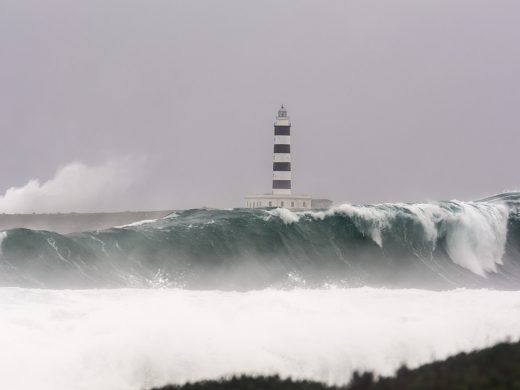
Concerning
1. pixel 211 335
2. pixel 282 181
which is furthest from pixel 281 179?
pixel 211 335

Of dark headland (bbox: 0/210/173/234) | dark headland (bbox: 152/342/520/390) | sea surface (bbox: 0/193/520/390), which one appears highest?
dark headland (bbox: 0/210/173/234)

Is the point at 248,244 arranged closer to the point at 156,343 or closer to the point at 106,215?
the point at 156,343

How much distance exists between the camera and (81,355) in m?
13.1

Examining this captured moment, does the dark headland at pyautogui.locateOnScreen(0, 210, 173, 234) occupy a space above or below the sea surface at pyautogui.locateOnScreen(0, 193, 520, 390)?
above

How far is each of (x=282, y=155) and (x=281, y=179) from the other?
182cm

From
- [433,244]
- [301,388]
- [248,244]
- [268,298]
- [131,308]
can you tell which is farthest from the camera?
[433,244]

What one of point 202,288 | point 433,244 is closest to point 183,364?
point 202,288

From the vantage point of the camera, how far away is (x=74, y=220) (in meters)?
48.8

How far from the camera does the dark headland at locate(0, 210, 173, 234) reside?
157ft

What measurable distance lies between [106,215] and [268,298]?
3244cm

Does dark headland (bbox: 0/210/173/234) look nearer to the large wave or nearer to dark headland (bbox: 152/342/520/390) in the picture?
the large wave

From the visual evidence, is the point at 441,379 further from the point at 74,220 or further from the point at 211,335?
the point at 74,220

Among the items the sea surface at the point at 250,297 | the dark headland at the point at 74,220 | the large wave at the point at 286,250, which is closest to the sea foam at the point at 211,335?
the sea surface at the point at 250,297

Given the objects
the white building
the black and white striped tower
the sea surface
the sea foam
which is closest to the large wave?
the sea surface
